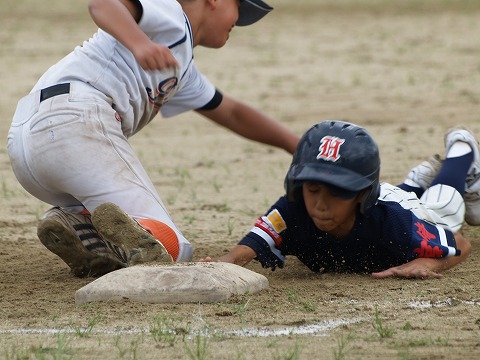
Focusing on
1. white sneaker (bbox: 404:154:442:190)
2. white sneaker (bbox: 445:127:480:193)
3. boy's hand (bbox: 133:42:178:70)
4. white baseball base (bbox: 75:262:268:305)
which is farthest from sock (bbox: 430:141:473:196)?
boy's hand (bbox: 133:42:178:70)

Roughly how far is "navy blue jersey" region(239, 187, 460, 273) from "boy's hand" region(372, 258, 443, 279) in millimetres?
39

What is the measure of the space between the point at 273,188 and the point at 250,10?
7.74 ft

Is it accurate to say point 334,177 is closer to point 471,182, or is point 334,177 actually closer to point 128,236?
point 128,236

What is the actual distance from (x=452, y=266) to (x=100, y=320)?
1.89 metres

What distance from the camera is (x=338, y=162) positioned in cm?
470

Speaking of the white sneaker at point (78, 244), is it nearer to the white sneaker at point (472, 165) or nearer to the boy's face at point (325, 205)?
the boy's face at point (325, 205)

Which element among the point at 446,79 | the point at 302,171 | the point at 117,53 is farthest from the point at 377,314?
the point at 446,79

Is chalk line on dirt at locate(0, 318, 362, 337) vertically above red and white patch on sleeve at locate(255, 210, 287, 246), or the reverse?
red and white patch on sleeve at locate(255, 210, 287, 246)

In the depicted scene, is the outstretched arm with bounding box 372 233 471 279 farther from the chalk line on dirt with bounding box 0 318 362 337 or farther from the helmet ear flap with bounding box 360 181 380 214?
the chalk line on dirt with bounding box 0 318 362 337

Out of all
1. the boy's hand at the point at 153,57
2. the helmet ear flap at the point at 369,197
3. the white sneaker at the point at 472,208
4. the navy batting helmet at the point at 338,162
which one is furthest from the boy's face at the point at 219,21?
Answer: the white sneaker at the point at 472,208

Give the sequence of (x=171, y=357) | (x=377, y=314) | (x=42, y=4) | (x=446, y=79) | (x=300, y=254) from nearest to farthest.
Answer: (x=171, y=357), (x=377, y=314), (x=300, y=254), (x=446, y=79), (x=42, y=4)

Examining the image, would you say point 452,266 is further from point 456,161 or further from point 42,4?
point 42,4

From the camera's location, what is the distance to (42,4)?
2373cm

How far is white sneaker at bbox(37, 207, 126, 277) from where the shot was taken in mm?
5090
